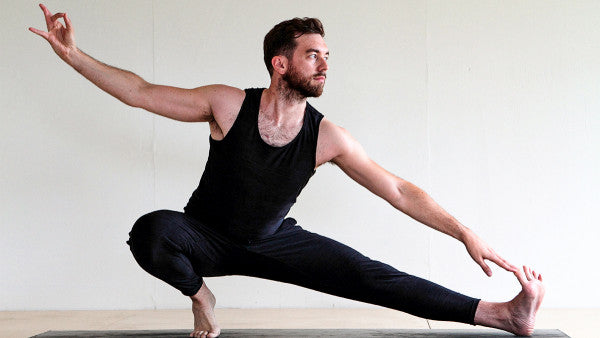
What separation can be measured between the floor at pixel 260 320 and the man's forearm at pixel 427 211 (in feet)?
3.23

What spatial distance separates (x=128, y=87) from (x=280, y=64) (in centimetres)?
63

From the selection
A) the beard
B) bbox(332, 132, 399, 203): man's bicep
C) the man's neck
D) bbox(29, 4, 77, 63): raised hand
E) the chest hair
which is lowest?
bbox(332, 132, 399, 203): man's bicep

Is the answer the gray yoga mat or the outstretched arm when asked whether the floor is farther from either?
the outstretched arm

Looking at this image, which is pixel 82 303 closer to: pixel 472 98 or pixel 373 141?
pixel 373 141

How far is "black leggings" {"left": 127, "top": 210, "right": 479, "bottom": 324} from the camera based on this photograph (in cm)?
273

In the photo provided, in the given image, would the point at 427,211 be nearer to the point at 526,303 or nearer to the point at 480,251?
the point at 480,251

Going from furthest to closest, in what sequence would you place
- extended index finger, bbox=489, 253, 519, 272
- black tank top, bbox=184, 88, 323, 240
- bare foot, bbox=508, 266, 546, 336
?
black tank top, bbox=184, 88, 323, 240 → bare foot, bbox=508, 266, 546, 336 → extended index finger, bbox=489, 253, 519, 272

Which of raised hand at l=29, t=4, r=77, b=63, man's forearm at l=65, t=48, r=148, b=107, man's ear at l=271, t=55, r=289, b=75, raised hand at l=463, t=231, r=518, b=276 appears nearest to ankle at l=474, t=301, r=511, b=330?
raised hand at l=463, t=231, r=518, b=276

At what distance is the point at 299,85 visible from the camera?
2912mm

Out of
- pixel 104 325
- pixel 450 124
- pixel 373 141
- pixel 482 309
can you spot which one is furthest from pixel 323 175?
pixel 482 309

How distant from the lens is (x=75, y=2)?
4.40 metres

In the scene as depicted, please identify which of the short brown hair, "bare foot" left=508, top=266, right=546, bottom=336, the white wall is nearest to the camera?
"bare foot" left=508, top=266, right=546, bottom=336

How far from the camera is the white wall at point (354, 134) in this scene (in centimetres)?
426

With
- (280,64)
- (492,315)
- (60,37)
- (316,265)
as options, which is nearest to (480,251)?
(492,315)
